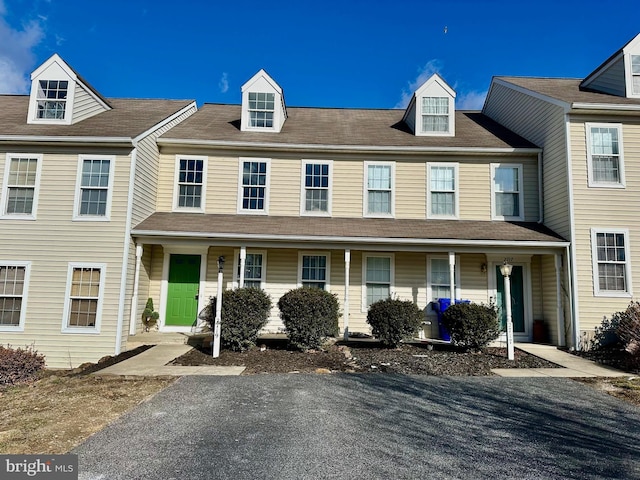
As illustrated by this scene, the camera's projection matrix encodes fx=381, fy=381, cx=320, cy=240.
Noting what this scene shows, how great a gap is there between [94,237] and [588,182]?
13145 mm

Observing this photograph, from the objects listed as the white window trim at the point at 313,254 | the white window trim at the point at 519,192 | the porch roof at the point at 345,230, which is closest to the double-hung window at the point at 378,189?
the porch roof at the point at 345,230

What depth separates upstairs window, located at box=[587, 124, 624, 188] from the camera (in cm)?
1043

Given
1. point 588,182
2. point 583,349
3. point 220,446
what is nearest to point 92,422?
point 220,446

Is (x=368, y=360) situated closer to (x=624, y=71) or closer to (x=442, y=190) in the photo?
(x=442, y=190)

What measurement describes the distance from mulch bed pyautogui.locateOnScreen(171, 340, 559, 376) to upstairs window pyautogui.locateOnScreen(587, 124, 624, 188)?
5.32m

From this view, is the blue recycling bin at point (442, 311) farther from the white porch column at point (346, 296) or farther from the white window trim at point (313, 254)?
the white window trim at point (313, 254)

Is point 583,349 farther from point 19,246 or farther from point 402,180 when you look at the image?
point 19,246

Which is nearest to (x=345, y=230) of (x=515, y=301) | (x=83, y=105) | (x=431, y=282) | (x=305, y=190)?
(x=305, y=190)

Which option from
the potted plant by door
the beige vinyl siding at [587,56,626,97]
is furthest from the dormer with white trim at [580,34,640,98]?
the potted plant by door

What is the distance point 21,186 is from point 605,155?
51.2 feet

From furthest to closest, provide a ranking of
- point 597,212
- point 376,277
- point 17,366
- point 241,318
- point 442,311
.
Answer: point 376,277, point 442,311, point 597,212, point 241,318, point 17,366

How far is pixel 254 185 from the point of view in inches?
477

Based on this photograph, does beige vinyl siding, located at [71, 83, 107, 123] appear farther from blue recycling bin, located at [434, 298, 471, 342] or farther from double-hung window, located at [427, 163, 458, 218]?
blue recycling bin, located at [434, 298, 471, 342]

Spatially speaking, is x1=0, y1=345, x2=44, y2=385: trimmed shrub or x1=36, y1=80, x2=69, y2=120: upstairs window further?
x1=36, y1=80, x2=69, y2=120: upstairs window
